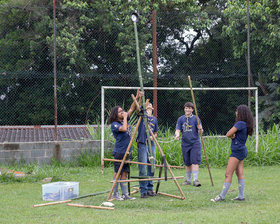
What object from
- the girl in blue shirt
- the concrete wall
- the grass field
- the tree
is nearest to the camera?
the grass field

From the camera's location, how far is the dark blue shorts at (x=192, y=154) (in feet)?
28.1

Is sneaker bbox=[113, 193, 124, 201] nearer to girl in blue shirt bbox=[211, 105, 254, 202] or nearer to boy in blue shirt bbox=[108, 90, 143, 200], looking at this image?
boy in blue shirt bbox=[108, 90, 143, 200]

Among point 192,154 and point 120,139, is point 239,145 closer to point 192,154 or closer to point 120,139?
point 120,139

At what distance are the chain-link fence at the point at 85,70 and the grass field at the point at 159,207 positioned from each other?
15.1 ft

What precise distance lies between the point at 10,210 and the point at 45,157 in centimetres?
489

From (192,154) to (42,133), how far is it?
243 inches

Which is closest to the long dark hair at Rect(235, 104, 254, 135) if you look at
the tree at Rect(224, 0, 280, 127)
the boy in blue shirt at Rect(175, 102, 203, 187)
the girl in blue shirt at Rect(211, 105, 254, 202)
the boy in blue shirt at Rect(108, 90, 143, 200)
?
the girl in blue shirt at Rect(211, 105, 254, 202)

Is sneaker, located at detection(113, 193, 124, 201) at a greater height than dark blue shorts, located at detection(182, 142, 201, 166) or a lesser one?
lesser

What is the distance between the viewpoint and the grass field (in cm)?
566

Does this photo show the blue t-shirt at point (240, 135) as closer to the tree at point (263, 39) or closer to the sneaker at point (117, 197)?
the sneaker at point (117, 197)

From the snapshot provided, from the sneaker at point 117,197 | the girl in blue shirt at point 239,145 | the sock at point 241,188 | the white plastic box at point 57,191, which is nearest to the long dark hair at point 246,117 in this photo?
the girl in blue shirt at point 239,145

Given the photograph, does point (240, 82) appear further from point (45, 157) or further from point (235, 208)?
point (235, 208)

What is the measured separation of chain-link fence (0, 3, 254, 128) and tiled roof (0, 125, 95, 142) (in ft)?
0.80

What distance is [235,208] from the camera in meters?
6.25
